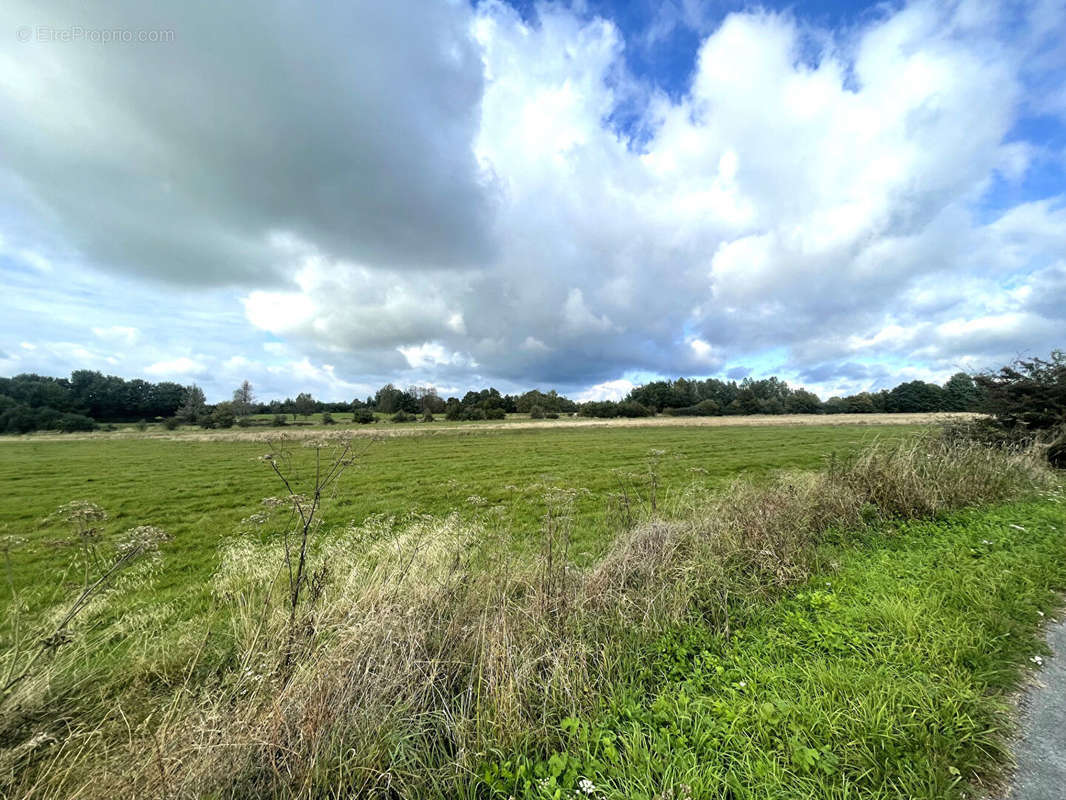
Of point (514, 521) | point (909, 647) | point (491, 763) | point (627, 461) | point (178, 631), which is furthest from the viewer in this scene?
point (627, 461)

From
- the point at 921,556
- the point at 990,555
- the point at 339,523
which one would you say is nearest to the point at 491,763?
the point at 921,556

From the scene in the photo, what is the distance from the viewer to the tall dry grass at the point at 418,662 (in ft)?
8.89

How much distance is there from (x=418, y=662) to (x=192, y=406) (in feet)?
352

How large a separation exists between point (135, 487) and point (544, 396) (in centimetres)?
9192

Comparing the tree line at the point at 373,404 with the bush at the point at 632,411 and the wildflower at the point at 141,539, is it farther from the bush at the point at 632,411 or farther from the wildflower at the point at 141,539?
the wildflower at the point at 141,539

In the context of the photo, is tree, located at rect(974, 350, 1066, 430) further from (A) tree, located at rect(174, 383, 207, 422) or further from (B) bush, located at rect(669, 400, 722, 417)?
(A) tree, located at rect(174, 383, 207, 422)

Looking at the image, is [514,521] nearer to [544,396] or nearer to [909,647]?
[909,647]

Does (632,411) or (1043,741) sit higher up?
(632,411)

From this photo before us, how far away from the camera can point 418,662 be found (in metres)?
3.52

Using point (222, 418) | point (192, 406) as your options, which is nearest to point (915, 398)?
point (222, 418)

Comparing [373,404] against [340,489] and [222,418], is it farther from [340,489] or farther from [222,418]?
[340,489]

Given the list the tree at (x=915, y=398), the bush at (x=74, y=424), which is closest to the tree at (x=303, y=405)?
the bush at (x=74, y=424)

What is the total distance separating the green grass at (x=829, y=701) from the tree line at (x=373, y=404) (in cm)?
7585

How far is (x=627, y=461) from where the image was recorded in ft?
74.7
